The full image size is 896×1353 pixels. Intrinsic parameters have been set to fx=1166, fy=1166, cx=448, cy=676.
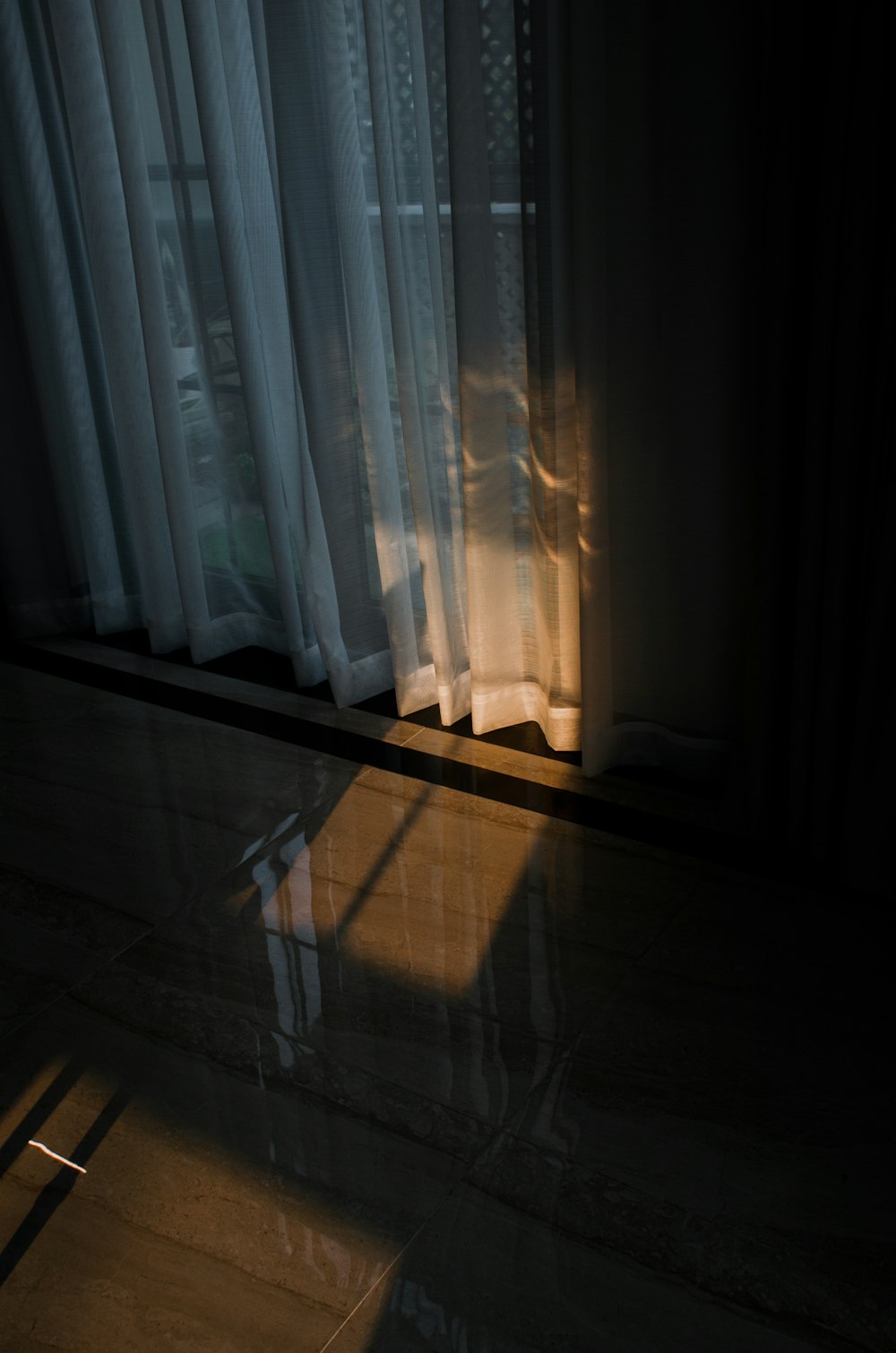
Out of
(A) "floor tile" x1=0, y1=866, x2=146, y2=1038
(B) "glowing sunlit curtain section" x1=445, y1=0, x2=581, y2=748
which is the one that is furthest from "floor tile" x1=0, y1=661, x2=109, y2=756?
(B) "glowing sunlit curtain section" x1=445, y1=0, x2=581, y2=748

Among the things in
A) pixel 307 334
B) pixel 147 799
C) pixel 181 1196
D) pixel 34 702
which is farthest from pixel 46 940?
pixel 307 334

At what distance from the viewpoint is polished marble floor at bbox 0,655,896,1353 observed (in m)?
1.42

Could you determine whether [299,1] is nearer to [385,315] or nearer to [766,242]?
[385,315]

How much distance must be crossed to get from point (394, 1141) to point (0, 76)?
8.37 ft

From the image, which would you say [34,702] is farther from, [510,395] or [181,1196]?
[181,1196]

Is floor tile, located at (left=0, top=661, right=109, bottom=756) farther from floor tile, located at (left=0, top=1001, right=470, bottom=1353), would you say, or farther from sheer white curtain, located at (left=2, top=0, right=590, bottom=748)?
floor tile, located at (left=0, top=1001, right=470, bottom=1353)

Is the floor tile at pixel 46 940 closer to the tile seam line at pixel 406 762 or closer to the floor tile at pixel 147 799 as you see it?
the floor tile at pixel 147 799

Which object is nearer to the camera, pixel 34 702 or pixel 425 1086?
pixel 425 1086

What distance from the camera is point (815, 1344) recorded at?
1338mm

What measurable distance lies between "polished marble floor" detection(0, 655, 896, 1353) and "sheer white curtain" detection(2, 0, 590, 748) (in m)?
0.47

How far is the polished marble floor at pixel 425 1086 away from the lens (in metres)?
1.42

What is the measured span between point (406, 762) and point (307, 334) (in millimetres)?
933

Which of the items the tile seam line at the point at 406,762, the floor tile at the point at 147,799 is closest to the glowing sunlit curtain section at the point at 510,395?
the tile seam line at the point at 406,762

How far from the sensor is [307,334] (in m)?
2.45
